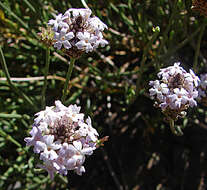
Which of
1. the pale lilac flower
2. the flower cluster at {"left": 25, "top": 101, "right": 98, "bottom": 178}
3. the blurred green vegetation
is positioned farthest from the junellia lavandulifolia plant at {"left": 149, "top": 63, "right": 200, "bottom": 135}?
the blurred green vegetation

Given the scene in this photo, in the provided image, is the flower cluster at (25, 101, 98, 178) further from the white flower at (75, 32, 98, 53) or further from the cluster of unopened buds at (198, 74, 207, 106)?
the cluster of unopened buds at (198, 74, 207, 106)

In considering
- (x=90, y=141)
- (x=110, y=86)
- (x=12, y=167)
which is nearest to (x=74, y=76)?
(x=110, y=86)

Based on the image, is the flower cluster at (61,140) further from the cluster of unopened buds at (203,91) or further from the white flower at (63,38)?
the cluster of unopened buds at (203,91)

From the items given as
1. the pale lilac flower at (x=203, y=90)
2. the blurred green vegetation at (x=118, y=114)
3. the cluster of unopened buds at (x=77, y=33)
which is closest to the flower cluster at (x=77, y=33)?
the cluster of unopened buds at (x=77, y=33)

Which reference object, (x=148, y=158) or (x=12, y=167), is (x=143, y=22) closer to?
(x=148, y=158)

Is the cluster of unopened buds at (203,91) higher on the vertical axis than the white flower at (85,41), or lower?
lower

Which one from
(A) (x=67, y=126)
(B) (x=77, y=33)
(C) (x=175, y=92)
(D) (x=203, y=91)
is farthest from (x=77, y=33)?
(D) (x=203, y=91)

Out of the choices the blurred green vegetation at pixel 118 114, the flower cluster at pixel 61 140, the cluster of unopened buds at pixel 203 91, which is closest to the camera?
the flower cluster at pixel 61 140
